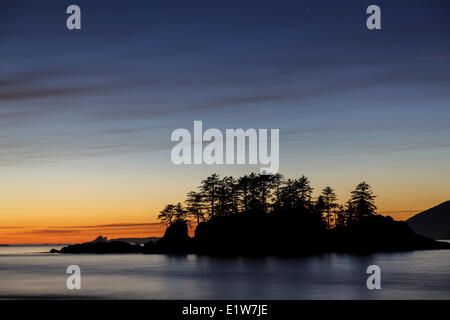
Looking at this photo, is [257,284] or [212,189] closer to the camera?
[257,284]

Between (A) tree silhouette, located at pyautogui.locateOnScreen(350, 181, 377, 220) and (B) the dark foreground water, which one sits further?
(A) tree silhouette, located at pyautogui.locateOnScreen(350, 181, 377, 220)

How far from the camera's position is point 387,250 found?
104812 mm

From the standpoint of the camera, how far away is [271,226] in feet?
313

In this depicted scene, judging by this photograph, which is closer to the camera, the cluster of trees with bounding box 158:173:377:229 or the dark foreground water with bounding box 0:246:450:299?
the dark foreground water with bounding box 0:246:450:299

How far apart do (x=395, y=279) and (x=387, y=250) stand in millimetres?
53686

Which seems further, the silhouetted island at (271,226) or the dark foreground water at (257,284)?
the silhouetted island at (271,226)

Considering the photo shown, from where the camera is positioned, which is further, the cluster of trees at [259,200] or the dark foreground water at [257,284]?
the cluster of trees at [259,200]

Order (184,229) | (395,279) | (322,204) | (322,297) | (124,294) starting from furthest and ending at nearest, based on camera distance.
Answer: (322,204)
(184,229)
(395,279)
(124,294)
(322,297)

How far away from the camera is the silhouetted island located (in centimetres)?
9594

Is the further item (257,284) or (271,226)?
(271,226)

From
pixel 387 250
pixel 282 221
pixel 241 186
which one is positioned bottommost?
pixel 387 250

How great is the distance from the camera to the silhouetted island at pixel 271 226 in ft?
315
